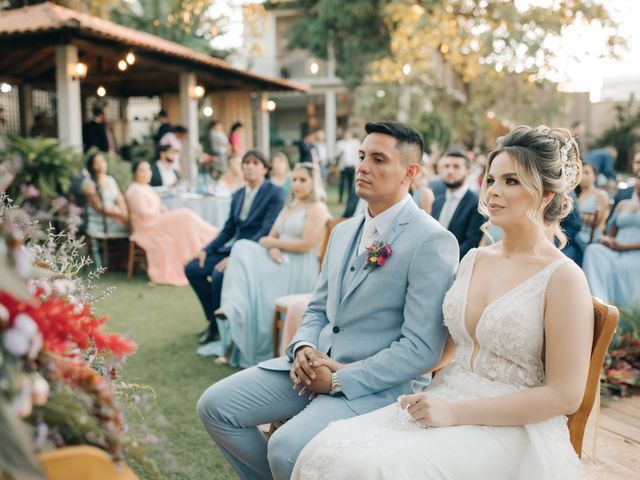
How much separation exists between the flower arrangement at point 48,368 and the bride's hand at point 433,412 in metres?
0.96

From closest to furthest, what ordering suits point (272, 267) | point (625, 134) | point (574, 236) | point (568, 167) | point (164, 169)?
point (568, 167) < point (272, 267) < point (574, 236) < point (164, 169) < point (625, 134)

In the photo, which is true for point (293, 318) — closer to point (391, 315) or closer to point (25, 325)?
point (391, 315)

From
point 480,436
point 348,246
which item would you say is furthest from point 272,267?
point 480,436

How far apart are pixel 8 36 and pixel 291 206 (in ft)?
25.1

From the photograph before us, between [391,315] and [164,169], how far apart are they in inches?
330

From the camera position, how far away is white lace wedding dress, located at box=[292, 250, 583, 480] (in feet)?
6.50

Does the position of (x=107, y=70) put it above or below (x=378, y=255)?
above

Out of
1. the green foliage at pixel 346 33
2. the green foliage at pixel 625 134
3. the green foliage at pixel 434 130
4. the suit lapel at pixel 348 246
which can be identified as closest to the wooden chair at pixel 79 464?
the suit lapel at pixel 348 246

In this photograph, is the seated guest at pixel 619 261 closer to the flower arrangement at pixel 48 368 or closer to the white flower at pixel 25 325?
the flower arrangement at pixel 48 368

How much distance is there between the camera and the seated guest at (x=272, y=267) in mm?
5332

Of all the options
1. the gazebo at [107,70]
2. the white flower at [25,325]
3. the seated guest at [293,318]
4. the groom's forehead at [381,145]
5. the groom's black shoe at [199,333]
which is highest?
the gazebo at [107,70]

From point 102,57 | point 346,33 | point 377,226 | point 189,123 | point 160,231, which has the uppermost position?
point 346,33

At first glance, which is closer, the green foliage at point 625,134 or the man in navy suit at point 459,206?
the man in navy suit at point 459,206

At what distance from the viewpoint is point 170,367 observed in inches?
201
